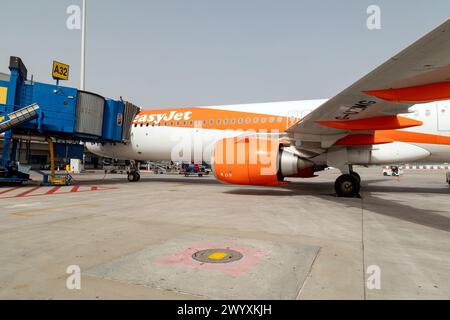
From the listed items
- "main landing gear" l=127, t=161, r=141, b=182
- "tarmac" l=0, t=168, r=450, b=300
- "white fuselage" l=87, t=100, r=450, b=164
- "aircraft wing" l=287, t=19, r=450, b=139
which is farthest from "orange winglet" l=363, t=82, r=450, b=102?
"main landing gear" l=127, t=161, r=141, b=182

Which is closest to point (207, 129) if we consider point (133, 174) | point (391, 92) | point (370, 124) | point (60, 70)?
point (133, 174)

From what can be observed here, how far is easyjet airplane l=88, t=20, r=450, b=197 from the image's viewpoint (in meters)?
6.01

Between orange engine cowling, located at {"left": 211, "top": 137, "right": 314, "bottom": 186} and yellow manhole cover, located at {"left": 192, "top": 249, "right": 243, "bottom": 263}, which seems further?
orange engine cowling, located at {"left": 211, "top": 137, "right": 314, "bottom": 186}

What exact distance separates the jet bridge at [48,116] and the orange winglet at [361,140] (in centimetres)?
1121

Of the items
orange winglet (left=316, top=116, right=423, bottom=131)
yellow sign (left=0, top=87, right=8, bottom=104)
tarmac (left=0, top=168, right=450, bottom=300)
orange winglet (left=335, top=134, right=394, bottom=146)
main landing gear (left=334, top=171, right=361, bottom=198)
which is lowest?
tarmac (left=0, top=168, right=450, bottom=300)

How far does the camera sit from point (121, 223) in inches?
219

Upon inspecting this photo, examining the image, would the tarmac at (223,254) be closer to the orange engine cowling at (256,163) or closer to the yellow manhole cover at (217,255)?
the yellow manhole cover at (217,255)

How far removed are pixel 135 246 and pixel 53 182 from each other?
12.0m

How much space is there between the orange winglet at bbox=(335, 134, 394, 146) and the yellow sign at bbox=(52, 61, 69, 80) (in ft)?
62.0

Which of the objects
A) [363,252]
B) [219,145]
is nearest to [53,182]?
[219,145]

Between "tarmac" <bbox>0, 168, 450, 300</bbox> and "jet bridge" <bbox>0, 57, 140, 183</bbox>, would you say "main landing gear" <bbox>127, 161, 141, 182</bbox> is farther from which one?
"tarmac" <bbox>0, 168, 450, 300</bbox>

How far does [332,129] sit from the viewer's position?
916cm
